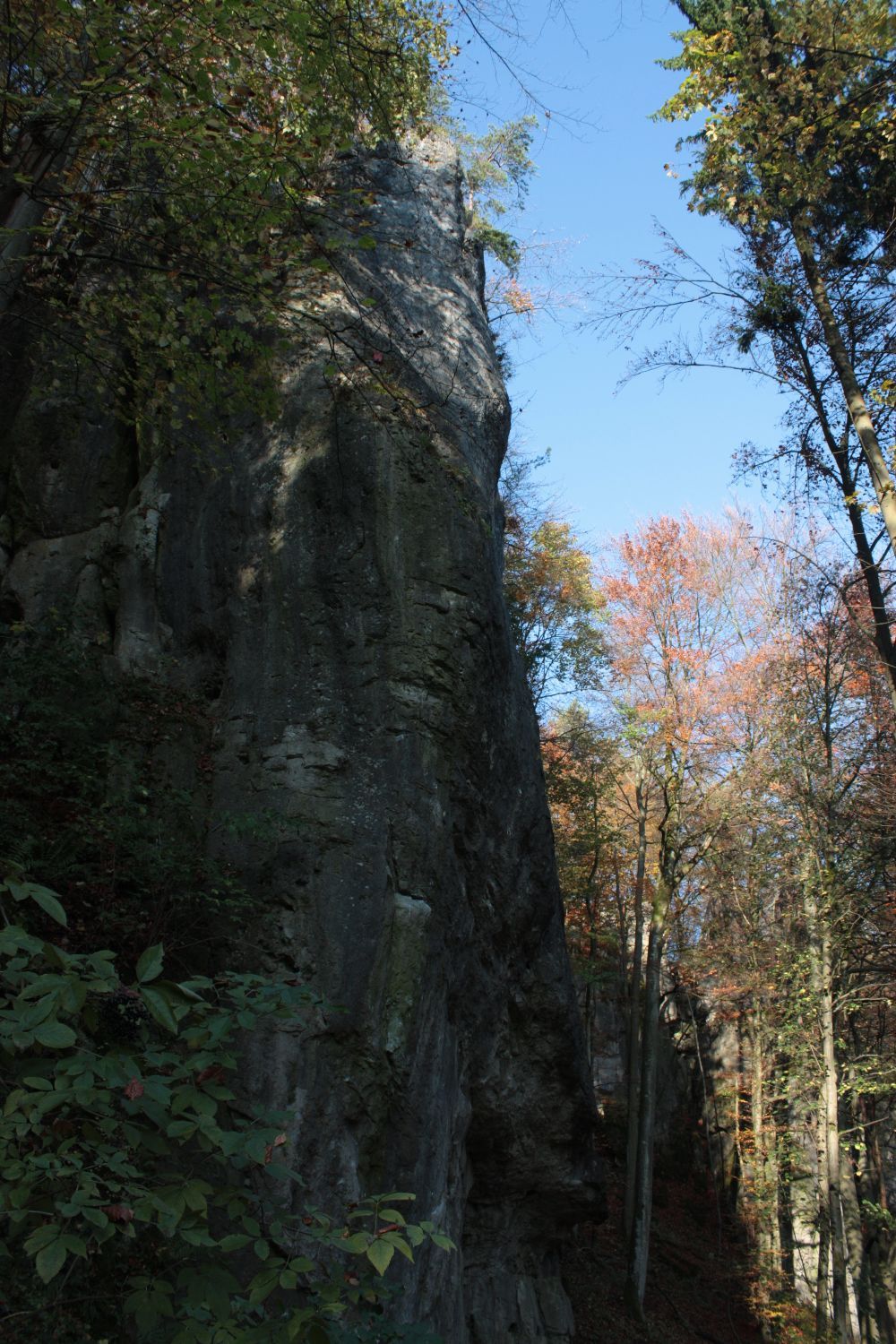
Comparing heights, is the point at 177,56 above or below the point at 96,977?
above

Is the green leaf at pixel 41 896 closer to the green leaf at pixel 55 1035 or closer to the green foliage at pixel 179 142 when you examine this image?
the green leaf at pixel 55 1035

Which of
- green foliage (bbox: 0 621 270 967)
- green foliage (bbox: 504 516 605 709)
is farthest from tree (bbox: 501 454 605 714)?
green foliage (bbox: 0 621 270 967)

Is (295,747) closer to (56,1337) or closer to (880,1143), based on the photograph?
(56,1337)

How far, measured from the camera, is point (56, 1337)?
155 inches

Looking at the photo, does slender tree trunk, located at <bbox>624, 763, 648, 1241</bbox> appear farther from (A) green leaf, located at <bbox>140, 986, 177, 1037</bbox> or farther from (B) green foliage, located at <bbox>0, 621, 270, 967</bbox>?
(A) green leaf, located at <bbox>140, 986, 177, 1037</bbox>

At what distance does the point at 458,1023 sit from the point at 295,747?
10.7 ft

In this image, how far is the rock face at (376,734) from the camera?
7.20 m

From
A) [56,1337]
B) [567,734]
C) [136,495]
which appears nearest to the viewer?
[56,1337]

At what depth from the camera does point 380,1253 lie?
7.82 feet

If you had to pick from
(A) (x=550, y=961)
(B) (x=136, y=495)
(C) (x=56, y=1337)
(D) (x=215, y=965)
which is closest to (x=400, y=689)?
(D) (x=215, y=965)

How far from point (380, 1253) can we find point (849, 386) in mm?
8593

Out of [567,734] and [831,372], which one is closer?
A: [831,372]

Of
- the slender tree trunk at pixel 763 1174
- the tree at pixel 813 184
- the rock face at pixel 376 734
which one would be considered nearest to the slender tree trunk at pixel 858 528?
the tree at pixel 813 184

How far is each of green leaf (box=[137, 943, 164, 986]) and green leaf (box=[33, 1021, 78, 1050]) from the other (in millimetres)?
228
